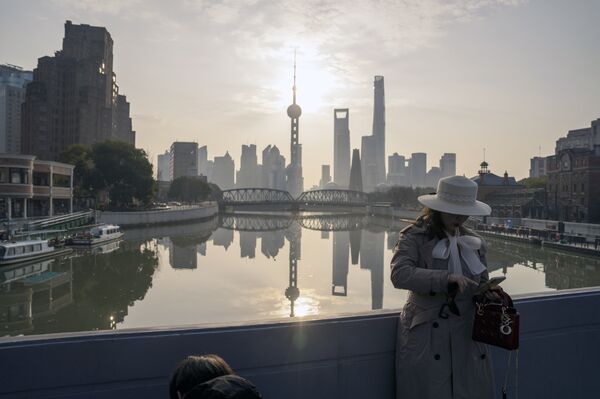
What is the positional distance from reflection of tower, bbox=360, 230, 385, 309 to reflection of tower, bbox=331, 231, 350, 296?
1.02 meters

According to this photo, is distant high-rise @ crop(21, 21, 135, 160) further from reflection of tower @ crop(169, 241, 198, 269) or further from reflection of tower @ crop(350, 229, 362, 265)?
reflection of tower @ crop(350, 229, 362, 265)

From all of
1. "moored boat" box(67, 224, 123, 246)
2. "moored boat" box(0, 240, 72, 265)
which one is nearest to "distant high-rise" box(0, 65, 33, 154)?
"moored boat" box(67, 224, 123, 246)

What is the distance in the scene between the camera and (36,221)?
30.8 m

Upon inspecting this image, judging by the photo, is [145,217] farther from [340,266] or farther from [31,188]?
[340,266]

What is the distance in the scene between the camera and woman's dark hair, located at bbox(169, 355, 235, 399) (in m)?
1.48

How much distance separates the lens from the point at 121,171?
42.3m

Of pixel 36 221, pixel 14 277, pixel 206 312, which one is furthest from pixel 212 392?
pixel 36 221

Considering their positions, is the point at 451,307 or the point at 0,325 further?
the point at 0,325

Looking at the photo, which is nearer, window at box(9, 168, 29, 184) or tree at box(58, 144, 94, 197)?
window at box(9, 168, 29, 184)

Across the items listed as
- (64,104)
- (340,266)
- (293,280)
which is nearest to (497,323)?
(293,280)

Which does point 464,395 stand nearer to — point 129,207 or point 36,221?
point 36,221

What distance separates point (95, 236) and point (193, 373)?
3008 centimetres

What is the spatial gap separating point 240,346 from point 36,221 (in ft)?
109

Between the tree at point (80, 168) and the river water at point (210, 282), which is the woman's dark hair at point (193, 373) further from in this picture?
the tree at point (80, 168)
